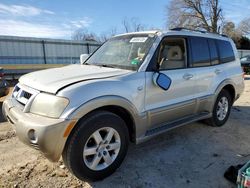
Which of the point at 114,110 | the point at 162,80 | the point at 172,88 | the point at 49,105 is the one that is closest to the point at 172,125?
the point at 172,88

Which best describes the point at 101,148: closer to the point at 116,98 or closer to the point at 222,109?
the point at 116,98

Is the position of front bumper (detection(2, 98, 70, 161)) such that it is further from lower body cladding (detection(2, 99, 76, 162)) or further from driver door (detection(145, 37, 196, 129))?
driver door (detection(145, 37, 196, 129))

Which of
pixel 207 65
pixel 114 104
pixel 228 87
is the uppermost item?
pixel 207 65

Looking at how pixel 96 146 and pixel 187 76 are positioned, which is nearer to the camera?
pixel 96 146

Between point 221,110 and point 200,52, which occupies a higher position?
point 200,52

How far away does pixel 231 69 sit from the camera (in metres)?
5.13

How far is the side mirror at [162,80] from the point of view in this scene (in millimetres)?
3432

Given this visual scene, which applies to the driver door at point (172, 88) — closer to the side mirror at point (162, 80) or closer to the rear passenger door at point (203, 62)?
the side mirror at point (162, 80)

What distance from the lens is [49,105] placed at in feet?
8.70

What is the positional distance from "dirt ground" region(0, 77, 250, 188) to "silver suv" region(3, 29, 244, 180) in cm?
35

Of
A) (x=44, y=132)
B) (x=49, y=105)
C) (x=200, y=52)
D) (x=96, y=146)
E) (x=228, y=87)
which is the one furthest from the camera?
(x=228, y=87)

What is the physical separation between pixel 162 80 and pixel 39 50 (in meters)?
12.7

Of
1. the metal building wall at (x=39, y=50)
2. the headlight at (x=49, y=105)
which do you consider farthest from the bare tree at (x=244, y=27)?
the headlight at (x=49, y=105)

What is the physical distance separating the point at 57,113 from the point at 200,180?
1.96 metres
